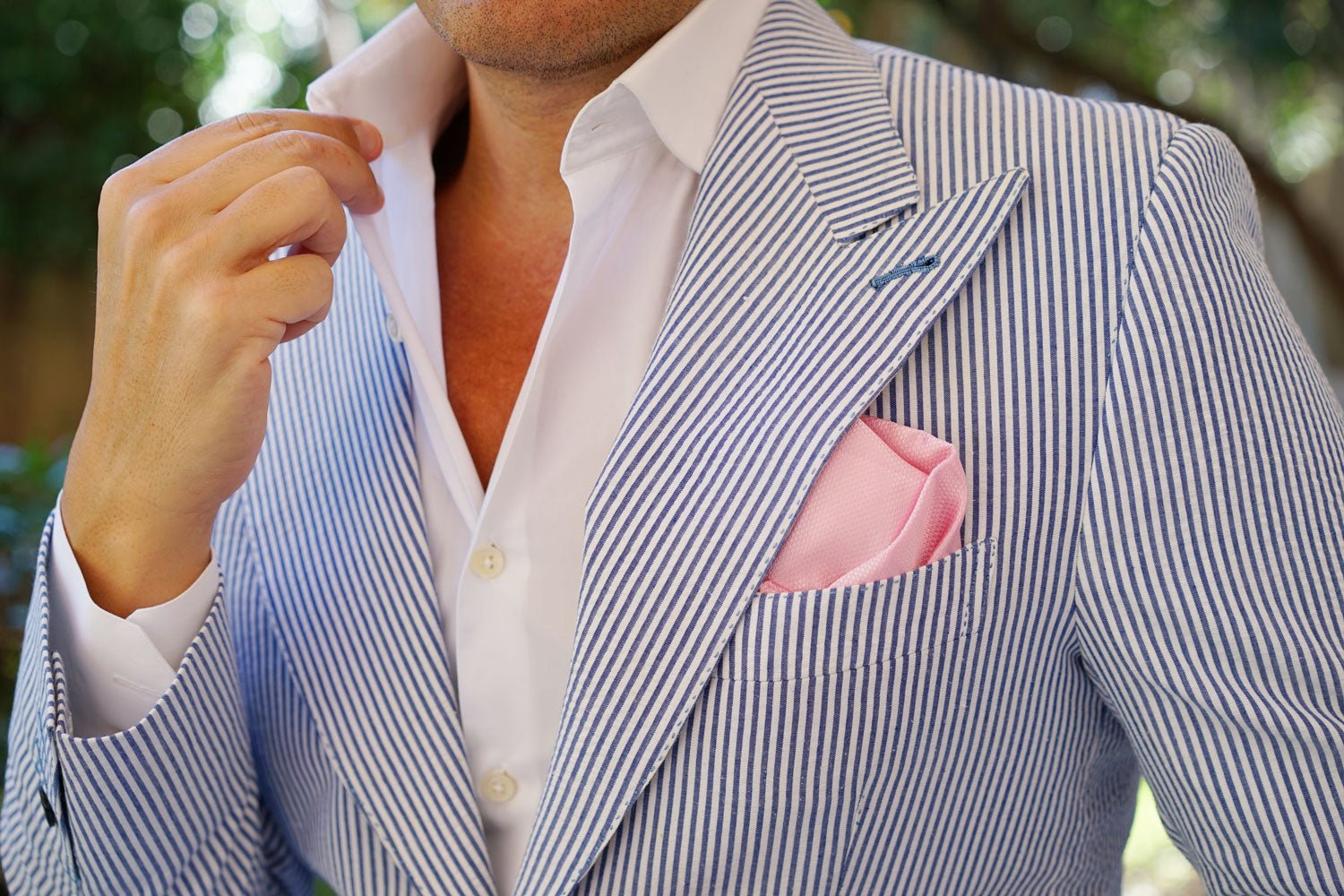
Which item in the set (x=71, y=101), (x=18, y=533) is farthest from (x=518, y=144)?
(x=71, y=101)

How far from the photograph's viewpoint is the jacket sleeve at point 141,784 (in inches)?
41.2

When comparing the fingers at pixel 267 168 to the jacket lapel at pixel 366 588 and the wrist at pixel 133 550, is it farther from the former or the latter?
the wrist at pixel 133 550

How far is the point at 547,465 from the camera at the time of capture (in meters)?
1.10

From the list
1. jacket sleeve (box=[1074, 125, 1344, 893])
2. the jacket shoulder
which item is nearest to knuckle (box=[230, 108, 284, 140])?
the jacket shoulder

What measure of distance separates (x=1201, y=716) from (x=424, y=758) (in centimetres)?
65

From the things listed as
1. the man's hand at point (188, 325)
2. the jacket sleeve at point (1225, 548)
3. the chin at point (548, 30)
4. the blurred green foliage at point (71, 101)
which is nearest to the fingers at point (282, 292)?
the man's hand at point (188, 325)

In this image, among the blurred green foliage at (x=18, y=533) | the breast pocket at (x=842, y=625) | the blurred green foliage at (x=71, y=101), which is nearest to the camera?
the breast pocket at (x=842, y=625)

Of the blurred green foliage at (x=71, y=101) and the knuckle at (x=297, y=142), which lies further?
the blurred green foliage at (x=71, y=101)

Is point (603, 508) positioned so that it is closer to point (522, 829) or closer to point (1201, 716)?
point (522, 829)

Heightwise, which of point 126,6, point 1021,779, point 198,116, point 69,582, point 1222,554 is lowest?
point 198,116

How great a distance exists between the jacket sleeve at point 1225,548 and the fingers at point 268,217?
2.21ft

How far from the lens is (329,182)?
44.1 inches

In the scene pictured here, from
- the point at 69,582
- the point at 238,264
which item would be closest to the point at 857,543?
the point at 238,264

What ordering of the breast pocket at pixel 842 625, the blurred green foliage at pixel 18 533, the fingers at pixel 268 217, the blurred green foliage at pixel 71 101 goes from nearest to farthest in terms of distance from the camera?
the breast pocket at pixel 842 625 < the fingers at pixel 268 217 < the blurred green foliage at pixel 18 533 < the blurred green foliage at pixel 71 101
